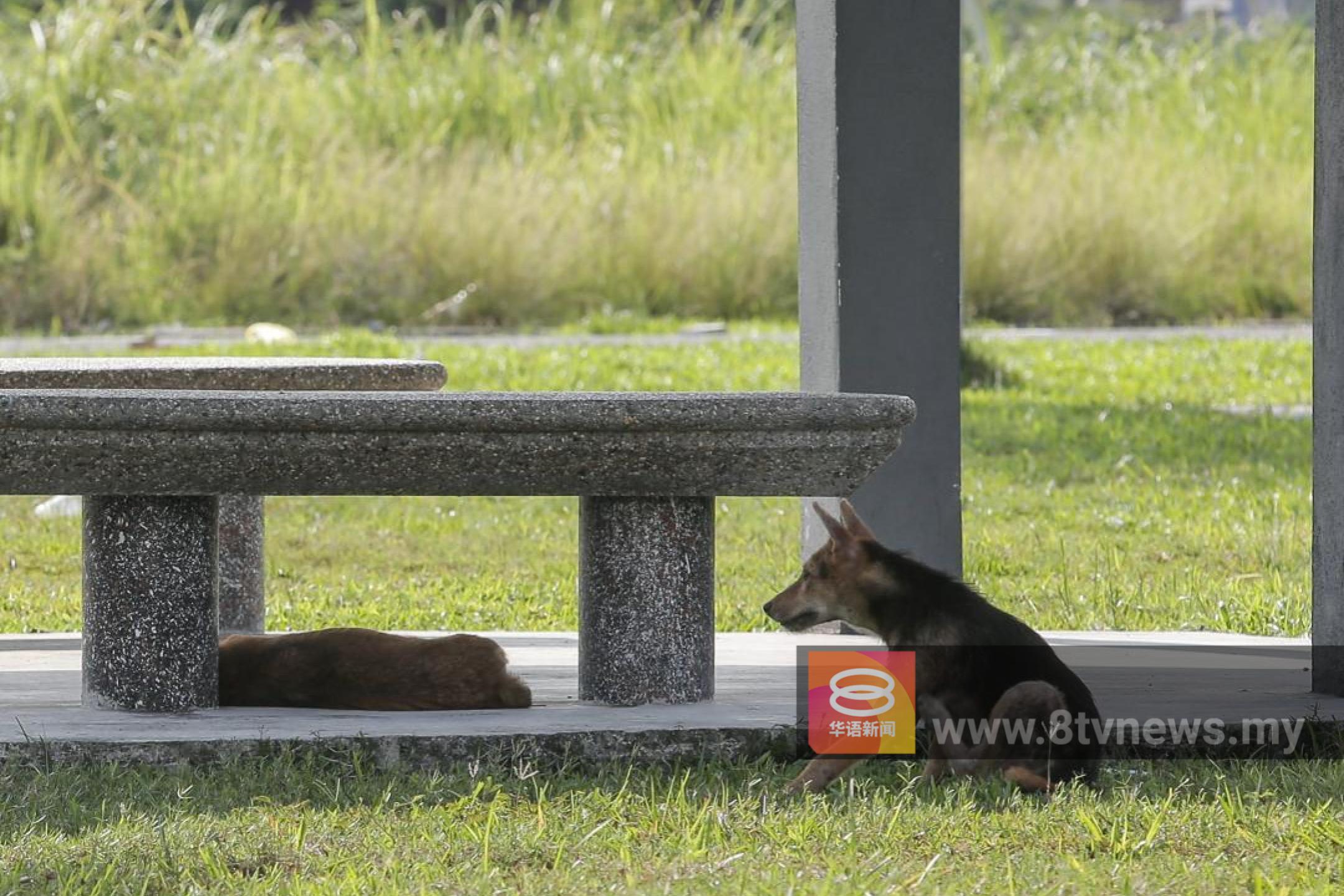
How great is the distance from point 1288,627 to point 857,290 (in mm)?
1762

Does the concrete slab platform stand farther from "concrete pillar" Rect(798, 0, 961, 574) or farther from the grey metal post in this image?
"concrete pillar" Rect(798, 0, 961, 574)

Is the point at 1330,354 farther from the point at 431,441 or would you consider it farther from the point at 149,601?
the point at 149,601

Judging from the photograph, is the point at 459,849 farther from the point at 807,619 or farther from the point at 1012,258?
the point at 1012,258

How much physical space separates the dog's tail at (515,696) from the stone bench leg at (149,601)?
0.65 m

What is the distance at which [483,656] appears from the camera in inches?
185

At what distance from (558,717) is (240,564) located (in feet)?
5.48

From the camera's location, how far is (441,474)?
167 inches

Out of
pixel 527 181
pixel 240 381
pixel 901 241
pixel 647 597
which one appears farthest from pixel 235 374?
pixel 527 181

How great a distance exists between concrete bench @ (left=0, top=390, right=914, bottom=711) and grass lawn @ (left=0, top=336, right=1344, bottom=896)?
42 cm

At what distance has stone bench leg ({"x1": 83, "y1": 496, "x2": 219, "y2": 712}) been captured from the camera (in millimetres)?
4402

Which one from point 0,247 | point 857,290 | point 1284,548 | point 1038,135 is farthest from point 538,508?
point 1038,135

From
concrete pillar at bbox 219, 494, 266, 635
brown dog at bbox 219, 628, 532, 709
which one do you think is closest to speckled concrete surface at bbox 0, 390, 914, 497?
brown dog at bbox 219, 628, 532, 709

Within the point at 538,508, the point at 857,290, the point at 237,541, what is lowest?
the point at 538,508

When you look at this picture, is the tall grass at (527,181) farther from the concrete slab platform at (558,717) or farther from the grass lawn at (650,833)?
the grass lawn at (650,833)
